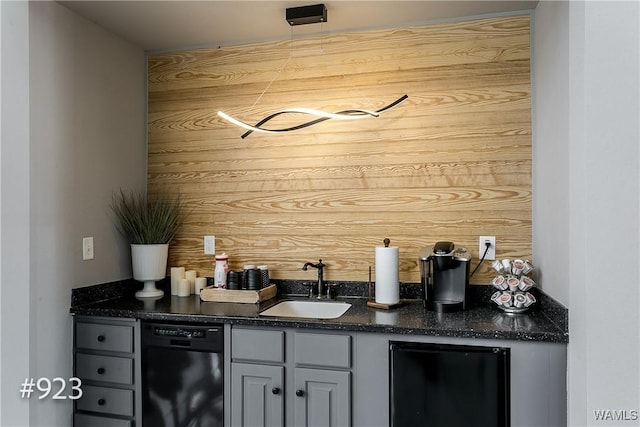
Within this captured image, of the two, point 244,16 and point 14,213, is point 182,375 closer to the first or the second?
point 14,213

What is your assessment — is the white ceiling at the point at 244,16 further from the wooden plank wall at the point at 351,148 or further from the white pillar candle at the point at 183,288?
the white pillar candle at the point at 183,288

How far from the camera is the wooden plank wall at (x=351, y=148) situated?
2594 mm

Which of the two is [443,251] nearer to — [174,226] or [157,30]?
[174,226]

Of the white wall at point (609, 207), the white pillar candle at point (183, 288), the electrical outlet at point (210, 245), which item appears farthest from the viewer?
the electrical outlet at point (210, 245)

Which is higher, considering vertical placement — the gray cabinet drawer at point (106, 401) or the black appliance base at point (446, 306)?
the black appliance base at point (446, 306)

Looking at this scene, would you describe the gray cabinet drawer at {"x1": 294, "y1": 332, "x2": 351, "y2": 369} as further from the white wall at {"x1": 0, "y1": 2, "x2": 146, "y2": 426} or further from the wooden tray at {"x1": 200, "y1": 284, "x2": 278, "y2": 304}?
the white wall at {"x1": 0, "y1": 2, "x2": 146, "y2": 426}

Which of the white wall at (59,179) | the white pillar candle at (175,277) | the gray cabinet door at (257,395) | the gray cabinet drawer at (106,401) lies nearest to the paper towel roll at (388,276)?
the gray cabinet door at (257,395)

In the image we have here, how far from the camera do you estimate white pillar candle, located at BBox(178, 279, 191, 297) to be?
2.89m

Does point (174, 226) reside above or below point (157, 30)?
below

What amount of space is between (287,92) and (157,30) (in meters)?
0.78

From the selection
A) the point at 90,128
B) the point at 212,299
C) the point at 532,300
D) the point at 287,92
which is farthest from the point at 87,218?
the point at 532,300

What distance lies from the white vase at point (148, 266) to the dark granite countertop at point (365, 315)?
0.28ft

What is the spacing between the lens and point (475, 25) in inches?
103

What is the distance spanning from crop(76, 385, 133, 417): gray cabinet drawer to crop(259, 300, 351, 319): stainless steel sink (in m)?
0.83
